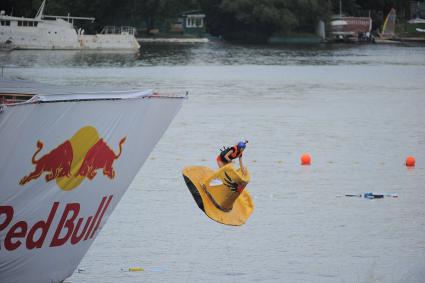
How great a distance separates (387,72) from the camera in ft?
259

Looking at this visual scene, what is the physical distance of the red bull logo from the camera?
54.8ft

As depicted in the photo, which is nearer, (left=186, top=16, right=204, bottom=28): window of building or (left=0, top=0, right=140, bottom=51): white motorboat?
(left=0, top=0, right=140, bottom=51): white motorboat

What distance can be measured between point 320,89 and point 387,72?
17428 millimetres

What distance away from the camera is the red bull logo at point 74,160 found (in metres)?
16.7

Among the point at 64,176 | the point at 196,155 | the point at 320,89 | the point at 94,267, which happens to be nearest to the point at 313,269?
the point at 94,267

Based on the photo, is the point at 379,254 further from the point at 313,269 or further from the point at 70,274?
the point at 70,274

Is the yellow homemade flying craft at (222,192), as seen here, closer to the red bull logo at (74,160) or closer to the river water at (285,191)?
the river water at (285,191)

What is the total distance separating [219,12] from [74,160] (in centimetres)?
11413

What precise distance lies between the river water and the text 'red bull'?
1974 mm

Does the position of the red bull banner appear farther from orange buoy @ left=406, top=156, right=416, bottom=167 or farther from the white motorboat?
the white motorboat

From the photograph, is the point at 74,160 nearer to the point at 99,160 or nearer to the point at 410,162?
the point at 99,160

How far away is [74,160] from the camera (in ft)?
56.1

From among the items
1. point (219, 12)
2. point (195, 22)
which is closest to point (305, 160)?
point (219, 12)

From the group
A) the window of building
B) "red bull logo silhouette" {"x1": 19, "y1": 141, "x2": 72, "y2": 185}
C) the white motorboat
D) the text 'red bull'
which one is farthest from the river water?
the window of building
